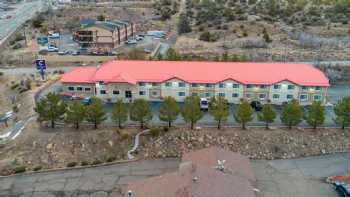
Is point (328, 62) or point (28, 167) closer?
point (28, 167)

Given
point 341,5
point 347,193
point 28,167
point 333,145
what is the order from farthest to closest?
point 341,5, point 333,145, point 28,167, point 347,193

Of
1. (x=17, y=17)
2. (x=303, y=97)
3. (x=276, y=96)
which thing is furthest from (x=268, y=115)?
(x=17, y=17)

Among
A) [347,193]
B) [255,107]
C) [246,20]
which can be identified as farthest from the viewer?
[246,20]

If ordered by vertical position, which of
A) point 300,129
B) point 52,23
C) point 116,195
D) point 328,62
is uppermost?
point 52,23

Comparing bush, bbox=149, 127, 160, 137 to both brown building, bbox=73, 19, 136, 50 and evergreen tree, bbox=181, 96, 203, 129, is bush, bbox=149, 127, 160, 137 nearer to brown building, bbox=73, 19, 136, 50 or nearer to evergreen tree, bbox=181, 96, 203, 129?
evergreen tree, bbox=181, 96, 203, 129

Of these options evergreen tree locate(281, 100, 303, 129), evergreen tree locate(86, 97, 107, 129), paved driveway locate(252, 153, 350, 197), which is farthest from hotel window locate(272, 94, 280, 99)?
evergreen tree locate(86, 97, 107, 129)

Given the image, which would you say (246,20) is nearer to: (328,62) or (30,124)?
(328,62)

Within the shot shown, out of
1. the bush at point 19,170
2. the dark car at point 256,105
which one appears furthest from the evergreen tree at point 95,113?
the dark car at point 256,105

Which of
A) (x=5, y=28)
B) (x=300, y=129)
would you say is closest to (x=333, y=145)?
(x=300, y=129)
